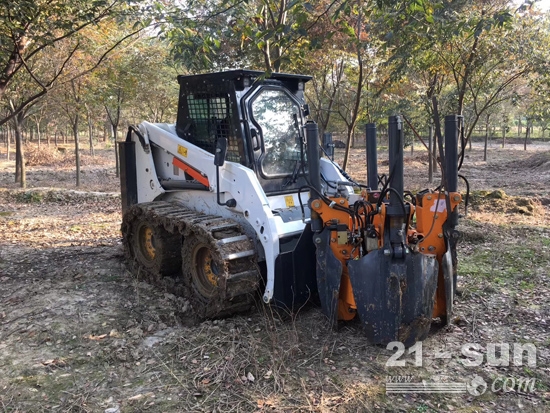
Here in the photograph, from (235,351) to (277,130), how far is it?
2.44 m

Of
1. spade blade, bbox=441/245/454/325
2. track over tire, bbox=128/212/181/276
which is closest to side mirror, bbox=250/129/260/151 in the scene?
track over tire, bbox=128/212/181/276

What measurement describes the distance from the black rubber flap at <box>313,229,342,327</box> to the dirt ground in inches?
9.1

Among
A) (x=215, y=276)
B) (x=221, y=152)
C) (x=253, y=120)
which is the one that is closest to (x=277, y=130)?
(x=253, y=120)

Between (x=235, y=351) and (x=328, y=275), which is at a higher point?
(x=328, y=275)

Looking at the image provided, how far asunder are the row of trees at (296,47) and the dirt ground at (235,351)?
1833mm

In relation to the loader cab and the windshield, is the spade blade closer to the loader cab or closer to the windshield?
the loader cab

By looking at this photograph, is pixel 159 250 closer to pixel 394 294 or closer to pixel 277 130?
pixel 277 130

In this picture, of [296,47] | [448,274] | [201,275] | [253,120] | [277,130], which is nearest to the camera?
[448,274]

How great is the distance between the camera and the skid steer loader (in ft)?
11.9

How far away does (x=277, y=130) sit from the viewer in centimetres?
526

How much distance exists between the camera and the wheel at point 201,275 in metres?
4.55

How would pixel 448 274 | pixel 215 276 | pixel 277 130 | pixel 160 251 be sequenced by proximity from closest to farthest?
pixel 448 274, pixel 215 276, pixel 277 130, pixel 160 251

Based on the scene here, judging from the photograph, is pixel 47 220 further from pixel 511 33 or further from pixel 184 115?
pixel 511 33

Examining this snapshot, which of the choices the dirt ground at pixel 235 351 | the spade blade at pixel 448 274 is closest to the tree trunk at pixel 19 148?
the dirt ground at pixel 235 351
